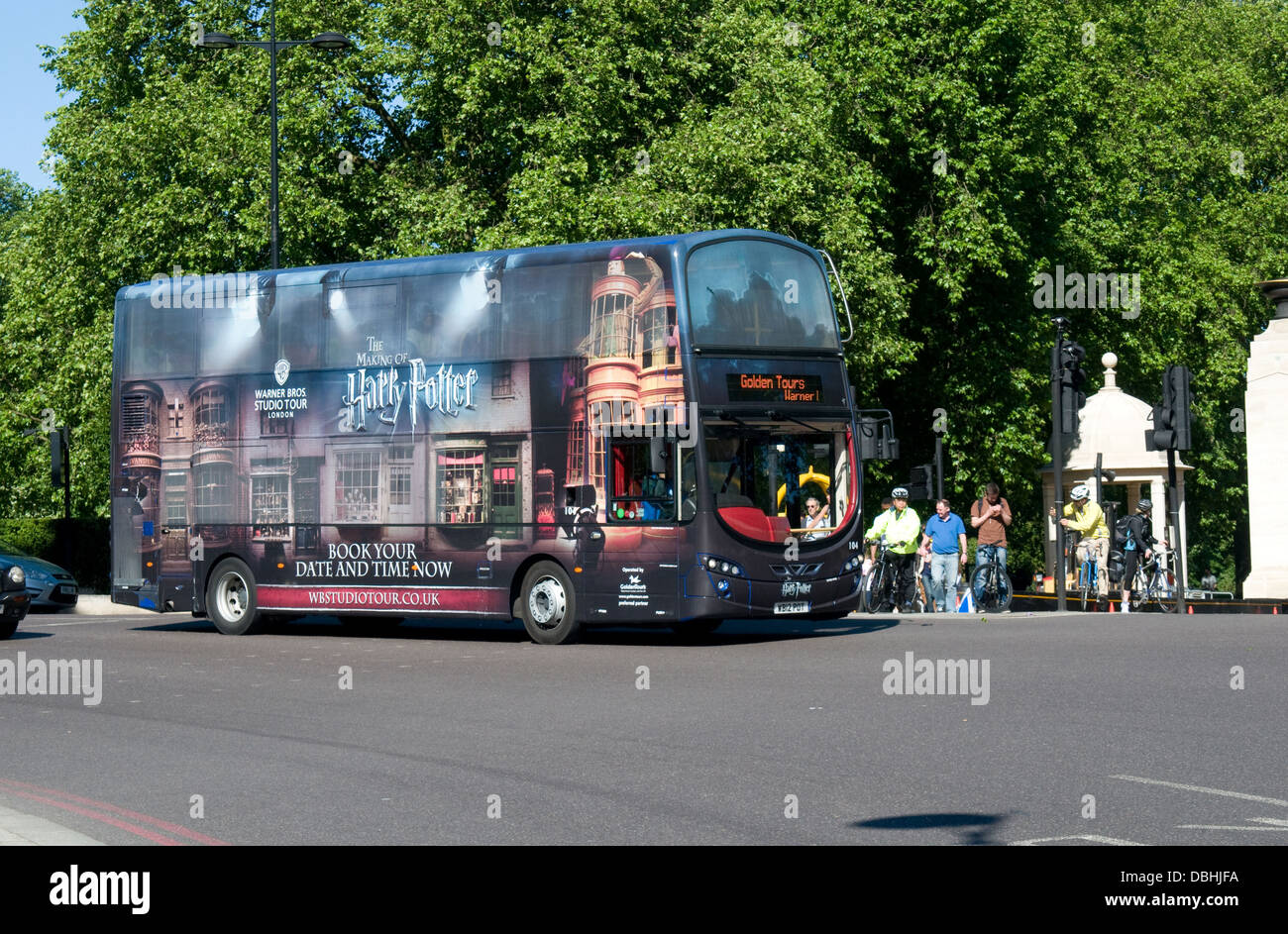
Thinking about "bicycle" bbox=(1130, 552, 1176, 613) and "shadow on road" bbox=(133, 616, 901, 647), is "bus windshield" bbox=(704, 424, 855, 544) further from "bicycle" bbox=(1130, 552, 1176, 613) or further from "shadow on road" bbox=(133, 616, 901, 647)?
"bicycle" bbox=(1130, 552, 1176, 613)

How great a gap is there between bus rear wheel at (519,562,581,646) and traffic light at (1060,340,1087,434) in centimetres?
851

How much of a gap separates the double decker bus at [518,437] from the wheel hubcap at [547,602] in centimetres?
3

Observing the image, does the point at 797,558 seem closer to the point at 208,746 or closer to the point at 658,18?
the point at 208,746

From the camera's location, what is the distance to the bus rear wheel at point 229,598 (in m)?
22.2

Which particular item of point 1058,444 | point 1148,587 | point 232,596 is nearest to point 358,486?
point 232,596

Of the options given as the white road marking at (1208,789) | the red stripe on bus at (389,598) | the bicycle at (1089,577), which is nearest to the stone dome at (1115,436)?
the bicycle at (1089,577)

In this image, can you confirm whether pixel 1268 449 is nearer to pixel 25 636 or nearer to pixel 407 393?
pixel 407 393

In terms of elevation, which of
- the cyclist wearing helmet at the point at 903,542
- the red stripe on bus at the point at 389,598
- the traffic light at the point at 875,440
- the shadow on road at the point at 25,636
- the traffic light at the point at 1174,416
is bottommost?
Answer: the shadow on road at the point at 25,636

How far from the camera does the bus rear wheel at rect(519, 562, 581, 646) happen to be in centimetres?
1925

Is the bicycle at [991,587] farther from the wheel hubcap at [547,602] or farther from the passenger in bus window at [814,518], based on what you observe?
the wheel hubcap at [547,602]

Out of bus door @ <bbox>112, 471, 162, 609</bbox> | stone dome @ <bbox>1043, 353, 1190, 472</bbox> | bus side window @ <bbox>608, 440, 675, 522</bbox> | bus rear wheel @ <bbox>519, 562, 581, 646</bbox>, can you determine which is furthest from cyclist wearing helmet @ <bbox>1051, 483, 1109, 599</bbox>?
bus door @ <bbox>112, 471, 162, 609</bbox>

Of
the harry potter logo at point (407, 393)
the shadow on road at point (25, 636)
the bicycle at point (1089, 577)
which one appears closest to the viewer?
the harry potter logo at point (407, 393)
